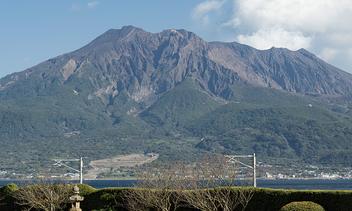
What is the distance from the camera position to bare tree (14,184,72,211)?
4333 cm

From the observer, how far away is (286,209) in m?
30.2

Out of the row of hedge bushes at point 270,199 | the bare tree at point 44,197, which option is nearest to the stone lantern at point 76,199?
the row of hedge bushes at point 270,199

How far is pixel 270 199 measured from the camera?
33906mm

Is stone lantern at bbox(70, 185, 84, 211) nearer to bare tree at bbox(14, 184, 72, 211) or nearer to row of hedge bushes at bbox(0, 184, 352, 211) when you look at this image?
row of hedge bushes at bbox(0, 184, 352, 211)

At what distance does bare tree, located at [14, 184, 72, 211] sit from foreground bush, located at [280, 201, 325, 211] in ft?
55.5

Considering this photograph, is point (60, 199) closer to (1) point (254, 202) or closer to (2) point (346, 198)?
(1) point (254, 202)

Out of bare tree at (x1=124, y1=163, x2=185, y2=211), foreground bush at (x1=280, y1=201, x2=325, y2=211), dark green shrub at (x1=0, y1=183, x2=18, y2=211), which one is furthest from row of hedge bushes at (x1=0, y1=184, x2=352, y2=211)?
dark green shrub at (x1=0, y1=183, x2=18, y2=211)

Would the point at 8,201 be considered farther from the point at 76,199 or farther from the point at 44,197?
the point at 76,199

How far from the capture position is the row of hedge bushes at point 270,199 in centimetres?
3123

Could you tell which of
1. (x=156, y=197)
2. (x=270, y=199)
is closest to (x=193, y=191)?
(x=156, y=197)

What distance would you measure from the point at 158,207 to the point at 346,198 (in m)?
11.1

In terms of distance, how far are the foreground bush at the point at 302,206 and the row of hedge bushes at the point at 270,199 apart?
981 millimetres

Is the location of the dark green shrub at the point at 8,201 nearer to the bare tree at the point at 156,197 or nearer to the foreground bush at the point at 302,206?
the bare tree at the point at 156,197

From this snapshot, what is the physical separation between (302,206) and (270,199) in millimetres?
3773
